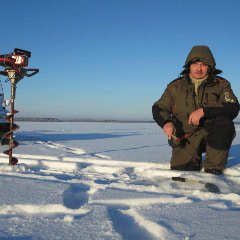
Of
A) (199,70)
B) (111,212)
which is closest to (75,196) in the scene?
(111,212)

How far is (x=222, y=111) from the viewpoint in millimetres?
3742

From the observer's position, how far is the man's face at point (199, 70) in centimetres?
391

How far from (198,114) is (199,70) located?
1.87ft

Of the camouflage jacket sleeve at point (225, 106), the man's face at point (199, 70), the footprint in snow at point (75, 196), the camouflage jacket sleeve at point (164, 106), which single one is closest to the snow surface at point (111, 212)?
the footprint in snow at point (75, 196)

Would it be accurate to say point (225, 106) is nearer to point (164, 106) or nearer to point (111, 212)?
point (164, 106)

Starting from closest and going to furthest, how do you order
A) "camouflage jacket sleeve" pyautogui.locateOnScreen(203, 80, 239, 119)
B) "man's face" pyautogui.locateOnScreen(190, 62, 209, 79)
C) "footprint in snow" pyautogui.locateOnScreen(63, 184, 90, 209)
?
"footprint in snow" pyautogui.locateOnScreen(63, 184, 90, 209) → "camouflage jacket sleeve" pyautogui.locateOnScreen(203, 80, 239, 119) → "man's face" pyautogui.locateOnScreen(190, 62, 209, 79)

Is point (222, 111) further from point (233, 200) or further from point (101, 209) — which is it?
point (101, 209)

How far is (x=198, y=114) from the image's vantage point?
3678 mm

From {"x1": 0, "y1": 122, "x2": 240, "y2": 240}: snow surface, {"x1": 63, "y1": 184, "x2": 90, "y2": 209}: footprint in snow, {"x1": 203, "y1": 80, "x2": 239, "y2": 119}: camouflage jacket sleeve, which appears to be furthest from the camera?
{"x1": 203, "y1": 80, "x2": 239, "y2": 119}: camouflage jacket sleeve

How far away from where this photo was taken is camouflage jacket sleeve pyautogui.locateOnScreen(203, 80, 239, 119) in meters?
3.71

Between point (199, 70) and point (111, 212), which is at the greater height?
point (199, 70)

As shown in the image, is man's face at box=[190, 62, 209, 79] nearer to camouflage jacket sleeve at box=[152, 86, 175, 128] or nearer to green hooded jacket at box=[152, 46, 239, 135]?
green hooded jacket at box=[152, 46, 239, 135]

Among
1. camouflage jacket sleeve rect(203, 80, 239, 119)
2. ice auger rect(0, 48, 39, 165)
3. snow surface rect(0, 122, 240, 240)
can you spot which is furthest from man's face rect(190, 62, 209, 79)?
ice auger rect(0, 48, 39, 165)

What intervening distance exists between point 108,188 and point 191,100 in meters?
1.85
